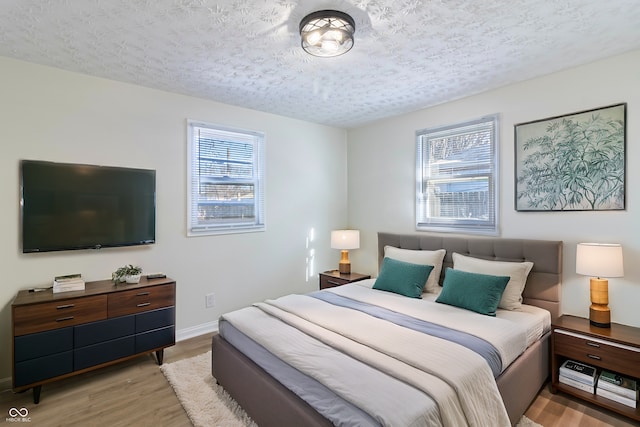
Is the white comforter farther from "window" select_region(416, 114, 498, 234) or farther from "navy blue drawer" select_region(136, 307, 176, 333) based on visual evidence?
"window" select_region(416, 114, 498, 234)

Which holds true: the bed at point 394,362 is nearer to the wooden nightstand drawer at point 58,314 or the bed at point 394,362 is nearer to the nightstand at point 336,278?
the nightstand at point 336,278

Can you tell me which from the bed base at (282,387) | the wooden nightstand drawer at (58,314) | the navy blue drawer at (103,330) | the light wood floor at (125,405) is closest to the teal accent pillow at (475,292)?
the bed base at (282,387)

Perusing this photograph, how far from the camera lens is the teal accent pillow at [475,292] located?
8.34ft

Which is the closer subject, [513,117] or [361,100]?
[513,117]

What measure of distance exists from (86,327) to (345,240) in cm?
283

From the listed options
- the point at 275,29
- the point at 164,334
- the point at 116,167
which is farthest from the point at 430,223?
the point at 116,167

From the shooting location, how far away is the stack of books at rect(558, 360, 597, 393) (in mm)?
2283

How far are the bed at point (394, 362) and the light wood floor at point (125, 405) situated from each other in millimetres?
181

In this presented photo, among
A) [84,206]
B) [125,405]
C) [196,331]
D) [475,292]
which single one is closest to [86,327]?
[125,405]

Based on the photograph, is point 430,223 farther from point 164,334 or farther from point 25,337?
point 25,337

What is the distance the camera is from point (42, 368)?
2.29m

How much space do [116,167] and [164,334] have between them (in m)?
1.62

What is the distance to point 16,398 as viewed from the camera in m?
2.37

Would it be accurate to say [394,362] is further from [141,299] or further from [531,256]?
[141,299]
